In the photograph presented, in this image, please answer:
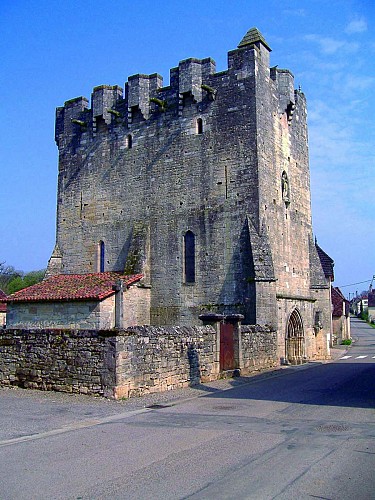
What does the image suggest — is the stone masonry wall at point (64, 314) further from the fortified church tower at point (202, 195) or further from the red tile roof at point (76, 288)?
the fortified church tower at point (202, 195)

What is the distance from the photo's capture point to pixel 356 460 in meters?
6.68

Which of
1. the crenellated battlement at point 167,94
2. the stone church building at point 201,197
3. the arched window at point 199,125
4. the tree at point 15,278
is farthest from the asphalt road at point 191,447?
the tree at point 15,278

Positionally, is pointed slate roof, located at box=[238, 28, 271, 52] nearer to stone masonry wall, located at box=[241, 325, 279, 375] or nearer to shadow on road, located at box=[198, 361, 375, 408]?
stone masonry wall, located at box=[241, 325, 279, 375]

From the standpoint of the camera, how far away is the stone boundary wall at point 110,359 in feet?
42.4

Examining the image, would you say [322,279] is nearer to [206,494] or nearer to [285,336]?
[285,336]

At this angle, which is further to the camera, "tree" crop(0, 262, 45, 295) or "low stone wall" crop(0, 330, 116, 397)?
"tree" crop(0, 262, 45, 295)

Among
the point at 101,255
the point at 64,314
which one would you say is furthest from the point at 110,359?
the point at 101,255

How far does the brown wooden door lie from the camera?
55.9ft

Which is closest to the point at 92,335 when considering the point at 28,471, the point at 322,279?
the point at 28,471

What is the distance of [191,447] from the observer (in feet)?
25.0

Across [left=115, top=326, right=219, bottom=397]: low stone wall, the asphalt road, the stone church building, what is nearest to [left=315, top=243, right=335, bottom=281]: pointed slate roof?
the stone church building

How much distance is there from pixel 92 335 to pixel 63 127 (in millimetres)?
16681

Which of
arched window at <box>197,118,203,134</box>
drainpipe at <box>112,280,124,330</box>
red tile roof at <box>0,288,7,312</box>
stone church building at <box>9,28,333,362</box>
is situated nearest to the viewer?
drainpipe at <box>112,280,124,330</box>

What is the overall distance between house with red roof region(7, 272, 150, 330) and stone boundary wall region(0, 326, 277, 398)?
4612 mm
